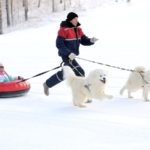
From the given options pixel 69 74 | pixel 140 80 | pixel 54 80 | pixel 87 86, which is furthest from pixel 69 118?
pixel 54 80

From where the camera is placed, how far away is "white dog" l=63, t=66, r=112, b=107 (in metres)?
7.24

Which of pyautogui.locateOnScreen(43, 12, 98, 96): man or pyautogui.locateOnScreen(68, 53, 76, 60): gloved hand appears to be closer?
pyautogui.locateOnScreen(68, 53, 76, 60): gloved hand

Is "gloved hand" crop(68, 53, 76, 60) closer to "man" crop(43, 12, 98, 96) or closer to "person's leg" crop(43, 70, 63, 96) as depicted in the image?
"man" crop(43, 12, 98, 96)

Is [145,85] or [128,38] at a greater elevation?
[145,85]

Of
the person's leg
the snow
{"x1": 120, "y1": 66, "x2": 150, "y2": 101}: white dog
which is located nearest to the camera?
the snow

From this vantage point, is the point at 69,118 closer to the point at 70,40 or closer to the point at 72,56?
the point at 72,56

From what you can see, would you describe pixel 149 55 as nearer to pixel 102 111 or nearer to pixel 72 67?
pixel 72 67

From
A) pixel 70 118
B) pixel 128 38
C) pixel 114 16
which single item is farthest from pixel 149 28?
pixel 70 118

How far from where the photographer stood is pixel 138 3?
3042 cm

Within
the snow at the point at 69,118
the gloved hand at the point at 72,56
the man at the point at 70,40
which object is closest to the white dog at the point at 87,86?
the snow at the point at 69,118

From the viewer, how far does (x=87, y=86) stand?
7.32 metres

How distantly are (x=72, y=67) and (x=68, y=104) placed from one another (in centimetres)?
76

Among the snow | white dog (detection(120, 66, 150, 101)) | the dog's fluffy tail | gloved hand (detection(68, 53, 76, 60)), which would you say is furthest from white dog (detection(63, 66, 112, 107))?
white dog (detection(120, 66, 150, 101))

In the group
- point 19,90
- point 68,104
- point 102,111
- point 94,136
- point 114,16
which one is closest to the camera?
point 94,136
